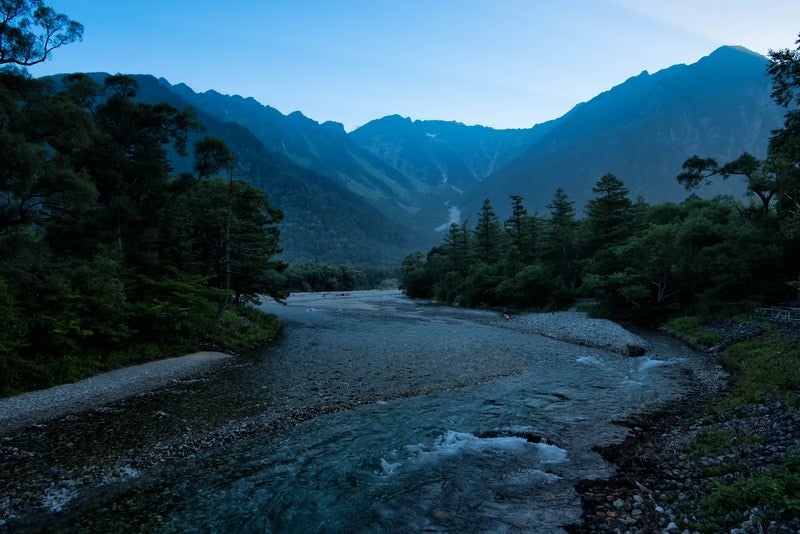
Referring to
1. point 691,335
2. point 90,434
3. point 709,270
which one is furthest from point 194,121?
point 709,270

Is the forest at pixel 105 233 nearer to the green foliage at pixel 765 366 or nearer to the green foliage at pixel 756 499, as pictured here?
the green foliage at pixel 756 499

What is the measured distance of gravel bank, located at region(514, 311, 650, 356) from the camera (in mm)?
29069

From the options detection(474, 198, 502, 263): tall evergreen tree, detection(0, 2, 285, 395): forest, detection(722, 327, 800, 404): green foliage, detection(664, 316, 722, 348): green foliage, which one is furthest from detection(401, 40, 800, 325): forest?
detection(0, 2, 285, 395): forest

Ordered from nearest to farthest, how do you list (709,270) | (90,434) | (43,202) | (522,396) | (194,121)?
(90,434) < (522,396) < (43,202) < (194,121) < (709,270)

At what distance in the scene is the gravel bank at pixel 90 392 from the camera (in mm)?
15234

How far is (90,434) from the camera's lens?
1388 cm

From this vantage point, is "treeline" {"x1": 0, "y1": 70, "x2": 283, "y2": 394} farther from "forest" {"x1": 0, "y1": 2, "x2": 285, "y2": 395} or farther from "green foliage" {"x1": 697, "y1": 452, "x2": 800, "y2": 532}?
"green foliage" {"x1": 697, "y1": 452, "x2": 800, "y2": 532}

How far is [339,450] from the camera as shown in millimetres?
13031

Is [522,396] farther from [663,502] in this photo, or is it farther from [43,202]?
[43,202]

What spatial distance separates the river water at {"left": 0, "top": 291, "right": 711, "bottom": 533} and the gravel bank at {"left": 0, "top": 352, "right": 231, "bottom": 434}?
3.11 ft

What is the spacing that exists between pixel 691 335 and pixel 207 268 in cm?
3900

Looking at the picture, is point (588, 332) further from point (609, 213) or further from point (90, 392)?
point (90, 392)

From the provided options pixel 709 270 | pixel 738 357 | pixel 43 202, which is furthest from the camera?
pixel 709 270

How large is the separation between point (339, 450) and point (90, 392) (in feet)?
40.6
